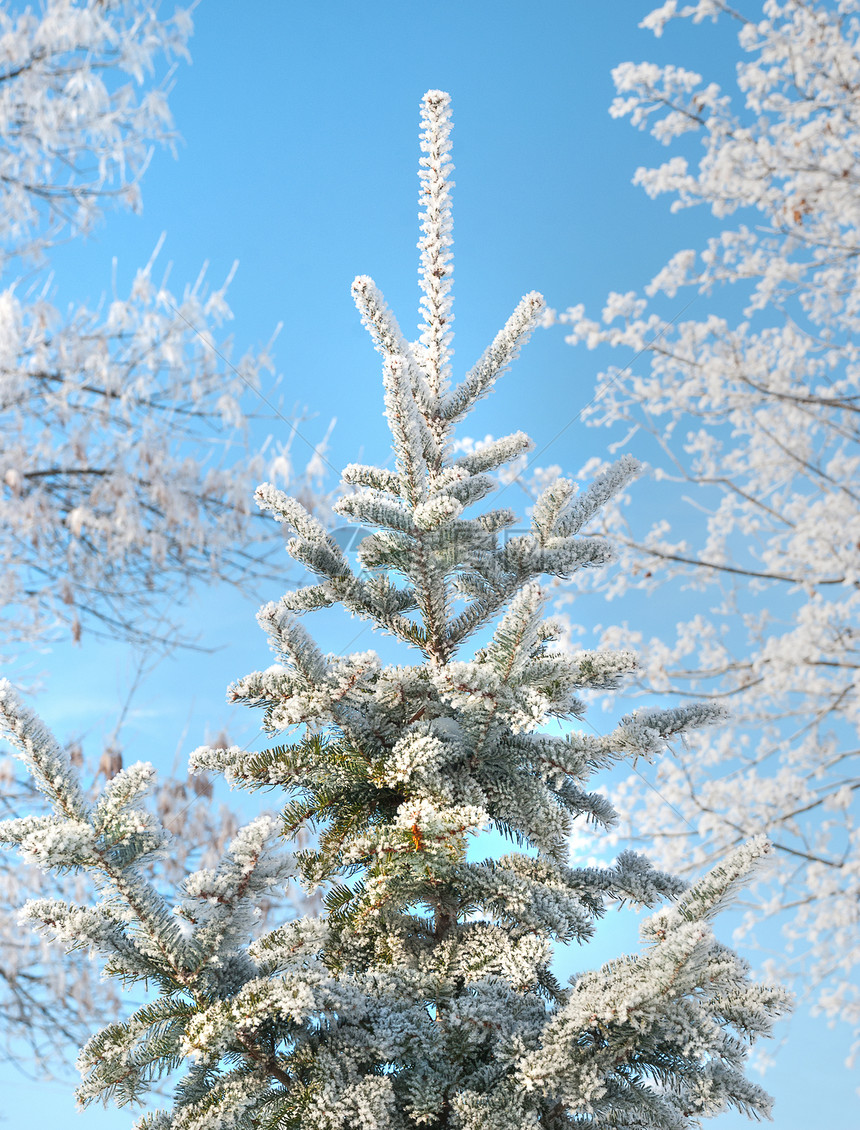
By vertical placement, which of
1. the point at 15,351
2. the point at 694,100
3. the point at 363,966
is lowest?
the point at 363,966

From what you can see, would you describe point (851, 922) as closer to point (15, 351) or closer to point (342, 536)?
point (342, 536)

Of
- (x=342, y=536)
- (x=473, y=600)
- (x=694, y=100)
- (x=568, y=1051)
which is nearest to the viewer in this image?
(x=568, y=1051)

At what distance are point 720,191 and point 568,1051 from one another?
3.98 metres

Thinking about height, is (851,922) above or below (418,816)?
above

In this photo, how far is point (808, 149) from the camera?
3.54 meters

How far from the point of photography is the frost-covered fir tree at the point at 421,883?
0.68 m

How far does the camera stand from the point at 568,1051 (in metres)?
0.67

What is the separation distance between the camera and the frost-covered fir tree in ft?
2.22

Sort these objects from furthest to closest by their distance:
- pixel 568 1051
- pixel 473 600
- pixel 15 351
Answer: pixel 15 351
pixel 473 600
pixel 568 1051

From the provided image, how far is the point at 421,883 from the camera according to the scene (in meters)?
0.83

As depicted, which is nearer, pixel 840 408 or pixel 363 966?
pixel 363 966

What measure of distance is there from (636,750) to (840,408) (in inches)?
120

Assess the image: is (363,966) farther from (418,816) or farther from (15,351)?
(15,351)

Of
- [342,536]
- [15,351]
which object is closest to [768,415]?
[342,536]
